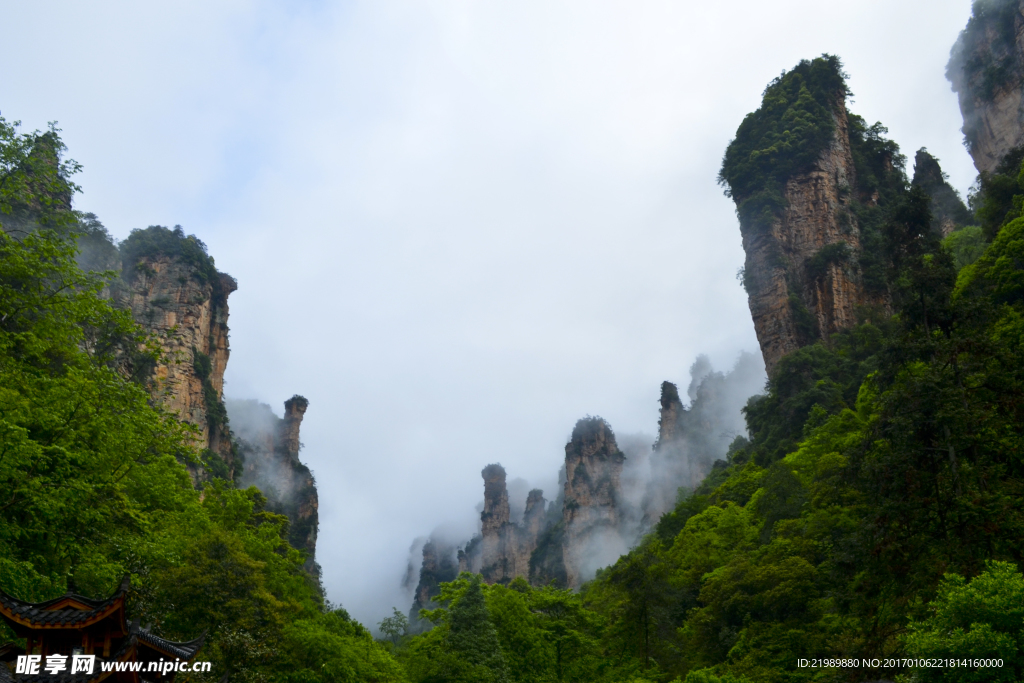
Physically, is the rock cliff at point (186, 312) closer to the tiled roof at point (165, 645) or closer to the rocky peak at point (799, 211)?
the rocky peak at point (799, 211)

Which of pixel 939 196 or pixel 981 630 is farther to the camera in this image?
pixel 939 196

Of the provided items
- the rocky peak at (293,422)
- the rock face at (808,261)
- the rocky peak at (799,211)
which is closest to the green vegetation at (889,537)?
the rock face at (808,261)

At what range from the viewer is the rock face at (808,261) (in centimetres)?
5594

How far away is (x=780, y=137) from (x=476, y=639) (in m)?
52.1

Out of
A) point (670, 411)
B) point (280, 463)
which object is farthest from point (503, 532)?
point (280, 463)

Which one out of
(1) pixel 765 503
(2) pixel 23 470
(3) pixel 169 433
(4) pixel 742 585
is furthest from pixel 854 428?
(2) pixel 23 470

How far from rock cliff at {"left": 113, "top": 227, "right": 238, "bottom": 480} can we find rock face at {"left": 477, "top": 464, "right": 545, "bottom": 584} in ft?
201

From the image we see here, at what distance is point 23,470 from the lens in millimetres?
14516

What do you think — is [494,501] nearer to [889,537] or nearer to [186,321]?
[186,321]

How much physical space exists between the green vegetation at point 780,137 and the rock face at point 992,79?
1011cm

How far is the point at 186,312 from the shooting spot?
62.0 m

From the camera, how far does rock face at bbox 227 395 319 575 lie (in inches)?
3182

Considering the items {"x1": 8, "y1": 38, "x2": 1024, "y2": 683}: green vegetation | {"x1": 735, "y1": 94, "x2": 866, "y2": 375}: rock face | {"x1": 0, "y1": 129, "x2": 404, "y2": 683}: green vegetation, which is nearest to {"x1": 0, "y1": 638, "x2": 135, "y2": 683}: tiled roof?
{"x1": 0, "y1": 129, "x2": 404, "y2": 683}: green vegetation

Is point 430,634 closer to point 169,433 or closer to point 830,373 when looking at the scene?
point 169,433
